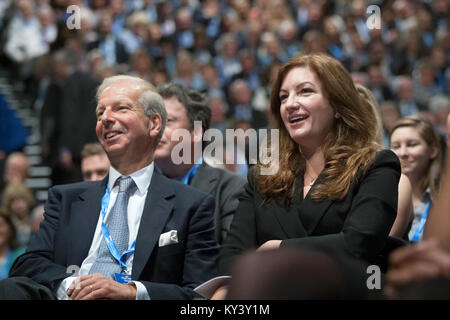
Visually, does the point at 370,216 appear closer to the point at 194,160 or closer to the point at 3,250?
the point at 194,160

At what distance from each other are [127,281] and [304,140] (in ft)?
3.10

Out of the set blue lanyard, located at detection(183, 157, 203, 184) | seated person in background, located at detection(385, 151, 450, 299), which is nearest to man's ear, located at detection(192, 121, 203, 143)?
blue lanyard, located at detection(183, 157, 203, 184)

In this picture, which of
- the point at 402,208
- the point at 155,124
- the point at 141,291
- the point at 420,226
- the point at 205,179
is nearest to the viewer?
the point at 141,291

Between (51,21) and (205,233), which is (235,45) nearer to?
(51,21)

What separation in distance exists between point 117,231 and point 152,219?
155 millimetres

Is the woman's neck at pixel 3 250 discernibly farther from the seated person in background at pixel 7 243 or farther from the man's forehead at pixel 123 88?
the man's forehead at pixel 123 88

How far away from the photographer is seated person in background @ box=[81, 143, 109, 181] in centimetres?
420

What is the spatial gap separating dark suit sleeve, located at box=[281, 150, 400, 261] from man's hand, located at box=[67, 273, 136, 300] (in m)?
0.62

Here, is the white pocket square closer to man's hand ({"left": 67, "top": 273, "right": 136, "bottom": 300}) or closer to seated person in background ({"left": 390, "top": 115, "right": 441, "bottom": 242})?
man's hand ({"left": 67, "top": 273, "right": 136, "bottom": 300})

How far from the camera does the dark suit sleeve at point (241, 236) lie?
8.78 feet

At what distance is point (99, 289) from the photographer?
2.32 meters

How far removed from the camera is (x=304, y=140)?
282 centimetres

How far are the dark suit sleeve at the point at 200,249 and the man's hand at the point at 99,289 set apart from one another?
9.6 inches

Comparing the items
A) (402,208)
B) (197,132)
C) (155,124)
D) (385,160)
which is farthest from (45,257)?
(402,208)
